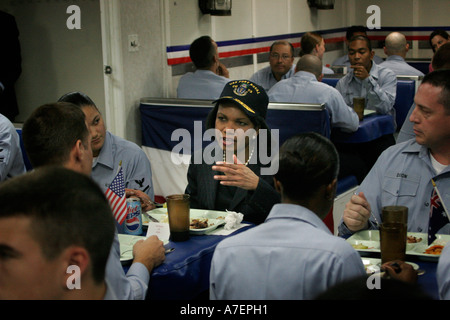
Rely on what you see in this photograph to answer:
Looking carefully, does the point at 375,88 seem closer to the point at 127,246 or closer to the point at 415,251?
the point at 415,251

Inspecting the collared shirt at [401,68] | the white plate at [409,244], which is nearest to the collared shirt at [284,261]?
the white plate at [409,244]

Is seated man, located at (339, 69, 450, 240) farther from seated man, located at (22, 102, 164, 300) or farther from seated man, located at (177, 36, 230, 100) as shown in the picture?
seated man, located at (177, 36, 230, 100)

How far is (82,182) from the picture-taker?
133cm

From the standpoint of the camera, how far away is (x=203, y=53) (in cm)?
636

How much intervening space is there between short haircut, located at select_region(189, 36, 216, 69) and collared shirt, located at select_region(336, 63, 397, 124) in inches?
57.3

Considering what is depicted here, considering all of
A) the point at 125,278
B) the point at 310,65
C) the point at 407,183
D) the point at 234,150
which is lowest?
the point at 125,278

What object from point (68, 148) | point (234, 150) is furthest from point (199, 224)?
point (68, 148)

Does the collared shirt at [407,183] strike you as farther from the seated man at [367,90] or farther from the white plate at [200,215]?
the seated man at [367,90]

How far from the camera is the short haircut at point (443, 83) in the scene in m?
2.88

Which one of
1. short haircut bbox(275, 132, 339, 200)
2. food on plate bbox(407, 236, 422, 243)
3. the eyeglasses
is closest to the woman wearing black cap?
food on plate bbox(407, 236, 422, 243)

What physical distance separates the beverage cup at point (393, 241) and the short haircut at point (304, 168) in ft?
1.61

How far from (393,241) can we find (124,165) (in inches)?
68.5
